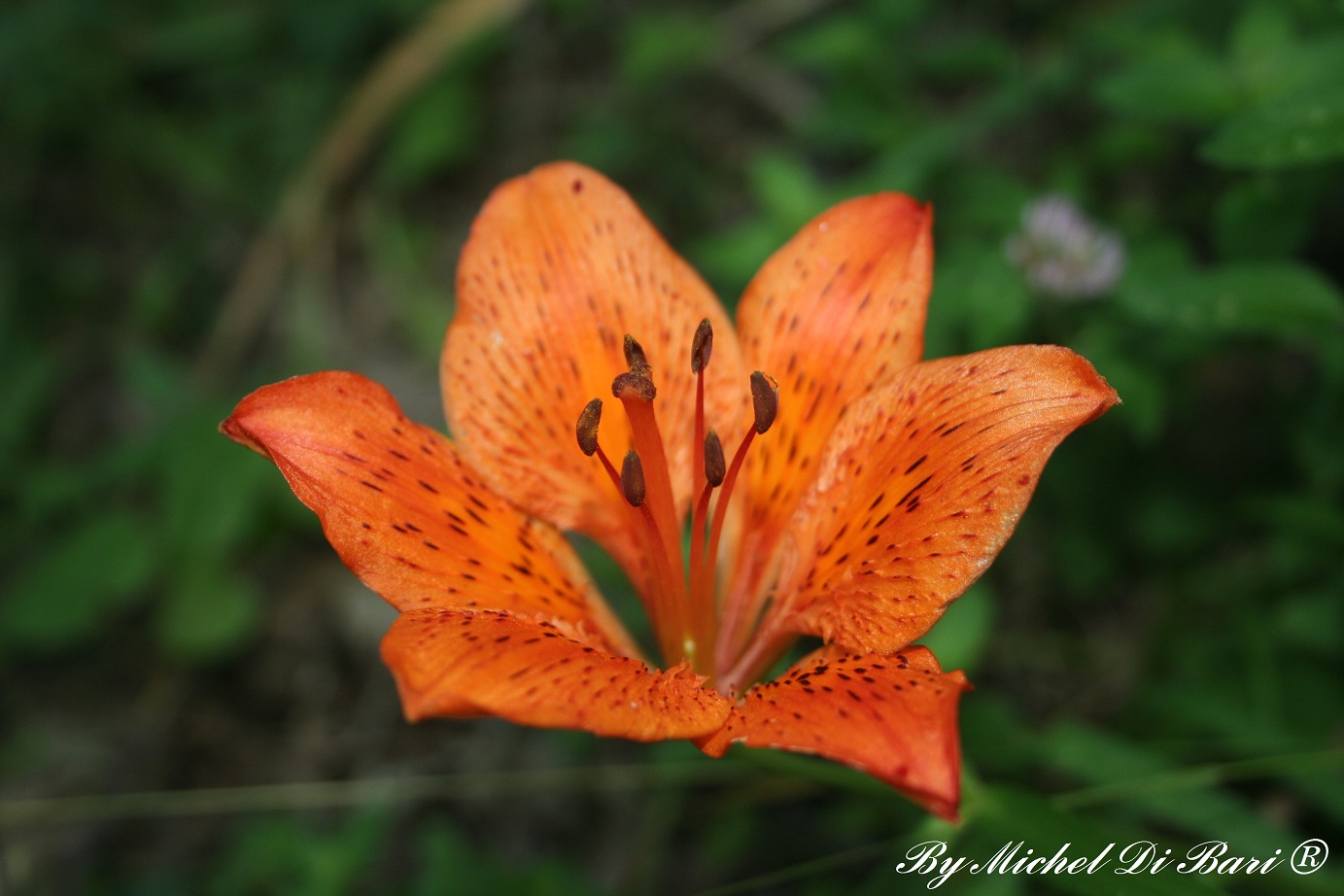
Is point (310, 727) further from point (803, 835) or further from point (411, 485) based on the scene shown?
point (411, 485)

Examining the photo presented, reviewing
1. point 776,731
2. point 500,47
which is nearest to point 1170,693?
point 776,731

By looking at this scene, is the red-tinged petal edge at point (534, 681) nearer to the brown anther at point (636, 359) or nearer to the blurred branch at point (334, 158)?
the brown anther at point (636, 359)

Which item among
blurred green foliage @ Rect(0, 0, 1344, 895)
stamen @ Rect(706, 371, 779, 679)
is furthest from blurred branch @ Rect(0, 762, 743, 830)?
stamen @ Rect(706, 371, 779, 679)

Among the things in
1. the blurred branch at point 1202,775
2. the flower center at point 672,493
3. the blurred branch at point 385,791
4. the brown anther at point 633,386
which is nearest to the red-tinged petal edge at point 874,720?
the flower center at point 672,493

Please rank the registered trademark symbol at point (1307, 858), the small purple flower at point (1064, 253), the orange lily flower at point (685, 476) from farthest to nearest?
the small purple flower at point (1064, 253) → the registered trademark symbol at point (1307, 858) → the orange lily flower at point (685, 476)

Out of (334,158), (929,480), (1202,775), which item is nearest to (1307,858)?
(1202,775)
